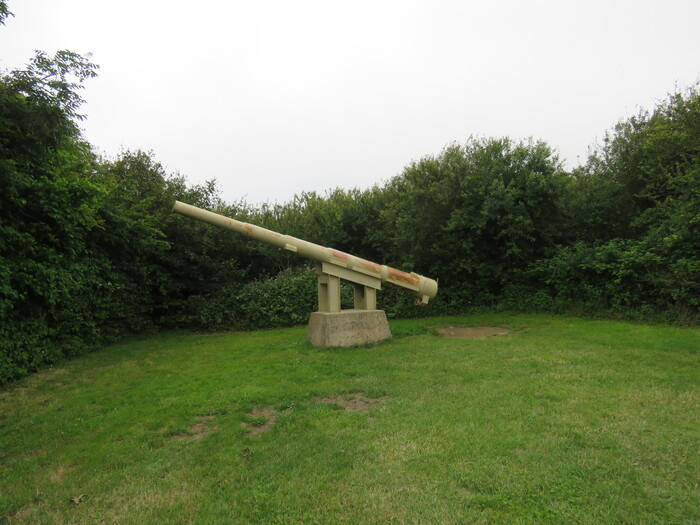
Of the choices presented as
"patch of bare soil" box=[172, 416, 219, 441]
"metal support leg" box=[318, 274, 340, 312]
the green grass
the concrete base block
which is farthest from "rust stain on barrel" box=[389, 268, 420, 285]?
"patch of bare soil" box=[172, 416, 219, 441]

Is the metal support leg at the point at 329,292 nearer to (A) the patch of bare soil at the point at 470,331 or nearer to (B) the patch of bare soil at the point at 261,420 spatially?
(A) the patch of bare soil at the point at 470,331

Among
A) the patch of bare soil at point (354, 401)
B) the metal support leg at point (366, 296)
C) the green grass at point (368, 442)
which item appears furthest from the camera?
the metal support leg at point (366, 296)

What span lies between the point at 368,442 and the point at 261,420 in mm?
1515

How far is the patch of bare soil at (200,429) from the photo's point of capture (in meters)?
4.66

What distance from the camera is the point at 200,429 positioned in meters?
4.87

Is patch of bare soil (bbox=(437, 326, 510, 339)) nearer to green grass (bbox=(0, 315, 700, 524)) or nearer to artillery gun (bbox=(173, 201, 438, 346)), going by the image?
artillery gun (bbox=(173, 201, 438, 346))

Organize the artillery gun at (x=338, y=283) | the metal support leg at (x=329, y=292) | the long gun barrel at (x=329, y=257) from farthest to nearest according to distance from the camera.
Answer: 1. the metal support leg at (x=329, y=292)
2. the artillery gun at (x=338, y=283)
3. the long gun barrel at (x=329, y=257)

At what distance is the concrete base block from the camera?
9.62 meters

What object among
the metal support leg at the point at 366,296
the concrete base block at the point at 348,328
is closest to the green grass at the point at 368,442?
the concrete base block at the point at 348,328

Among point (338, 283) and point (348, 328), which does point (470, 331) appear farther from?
point (338, 283)

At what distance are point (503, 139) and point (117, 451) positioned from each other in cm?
1564

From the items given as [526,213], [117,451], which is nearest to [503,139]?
[526,213]

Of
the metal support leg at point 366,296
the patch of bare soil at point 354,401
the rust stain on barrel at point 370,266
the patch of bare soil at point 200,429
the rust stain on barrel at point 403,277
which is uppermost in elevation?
the rust stain on barrel at point 370,266

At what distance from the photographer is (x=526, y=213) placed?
14.5 metres
